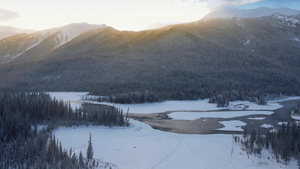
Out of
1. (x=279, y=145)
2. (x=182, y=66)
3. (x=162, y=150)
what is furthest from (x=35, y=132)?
(x=182, y=66)

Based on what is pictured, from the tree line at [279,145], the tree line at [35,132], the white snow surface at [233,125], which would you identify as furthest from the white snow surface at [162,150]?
the white snow surface at [233,125]

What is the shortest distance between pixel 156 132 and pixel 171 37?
513ft

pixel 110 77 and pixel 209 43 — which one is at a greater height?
pixel 209 43

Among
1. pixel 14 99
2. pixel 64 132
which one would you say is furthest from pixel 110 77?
pixel 64 132

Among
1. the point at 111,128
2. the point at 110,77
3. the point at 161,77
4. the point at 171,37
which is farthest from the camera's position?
the point at 171,37

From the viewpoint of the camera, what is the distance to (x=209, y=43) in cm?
16562

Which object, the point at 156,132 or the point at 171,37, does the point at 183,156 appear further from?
the point at 171,37

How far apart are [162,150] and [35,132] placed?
1469cm

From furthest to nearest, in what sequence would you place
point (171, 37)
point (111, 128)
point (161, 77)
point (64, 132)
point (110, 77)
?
point (171, 37), point (110, 77), point (161, 77), point (111, 128), point (64, 132)

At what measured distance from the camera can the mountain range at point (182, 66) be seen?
310 feet

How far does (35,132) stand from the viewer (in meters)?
27.0

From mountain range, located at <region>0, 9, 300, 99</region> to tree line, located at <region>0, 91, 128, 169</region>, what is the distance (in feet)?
131

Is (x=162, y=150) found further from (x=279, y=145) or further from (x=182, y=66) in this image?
(x=182, y=66)

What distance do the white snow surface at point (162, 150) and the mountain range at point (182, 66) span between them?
4439 centimetres
